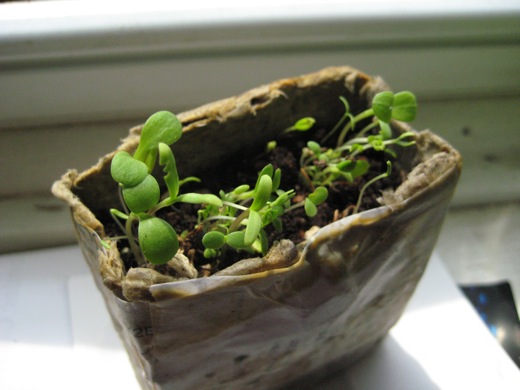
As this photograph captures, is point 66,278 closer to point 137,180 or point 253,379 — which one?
point 253,379

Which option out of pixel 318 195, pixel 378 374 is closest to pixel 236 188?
pixel 318 195

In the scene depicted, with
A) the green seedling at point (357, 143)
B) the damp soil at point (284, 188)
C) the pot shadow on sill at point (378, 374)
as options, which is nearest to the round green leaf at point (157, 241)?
the damp soil at point (284, 188)

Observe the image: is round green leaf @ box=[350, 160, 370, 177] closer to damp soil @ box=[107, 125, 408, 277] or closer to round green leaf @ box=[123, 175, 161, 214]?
damp soil @ box=[107, 125, 408, 277]

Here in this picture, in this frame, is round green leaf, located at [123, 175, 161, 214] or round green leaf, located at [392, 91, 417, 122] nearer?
round green leaf, located at [123, 175, 161, 214]

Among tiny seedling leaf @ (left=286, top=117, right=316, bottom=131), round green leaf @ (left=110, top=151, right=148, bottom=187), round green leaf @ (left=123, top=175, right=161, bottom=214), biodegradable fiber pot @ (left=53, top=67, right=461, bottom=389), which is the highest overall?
round green leaf @ (left=110, top=151, right=148, bottom=187)

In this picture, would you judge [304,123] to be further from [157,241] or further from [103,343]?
[103,343]

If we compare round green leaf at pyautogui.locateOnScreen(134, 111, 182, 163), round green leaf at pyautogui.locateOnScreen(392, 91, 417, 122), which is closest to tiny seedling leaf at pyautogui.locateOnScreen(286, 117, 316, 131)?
round green leaf at pyautogui.locateOnScreen(392, 91, 417, 122)
